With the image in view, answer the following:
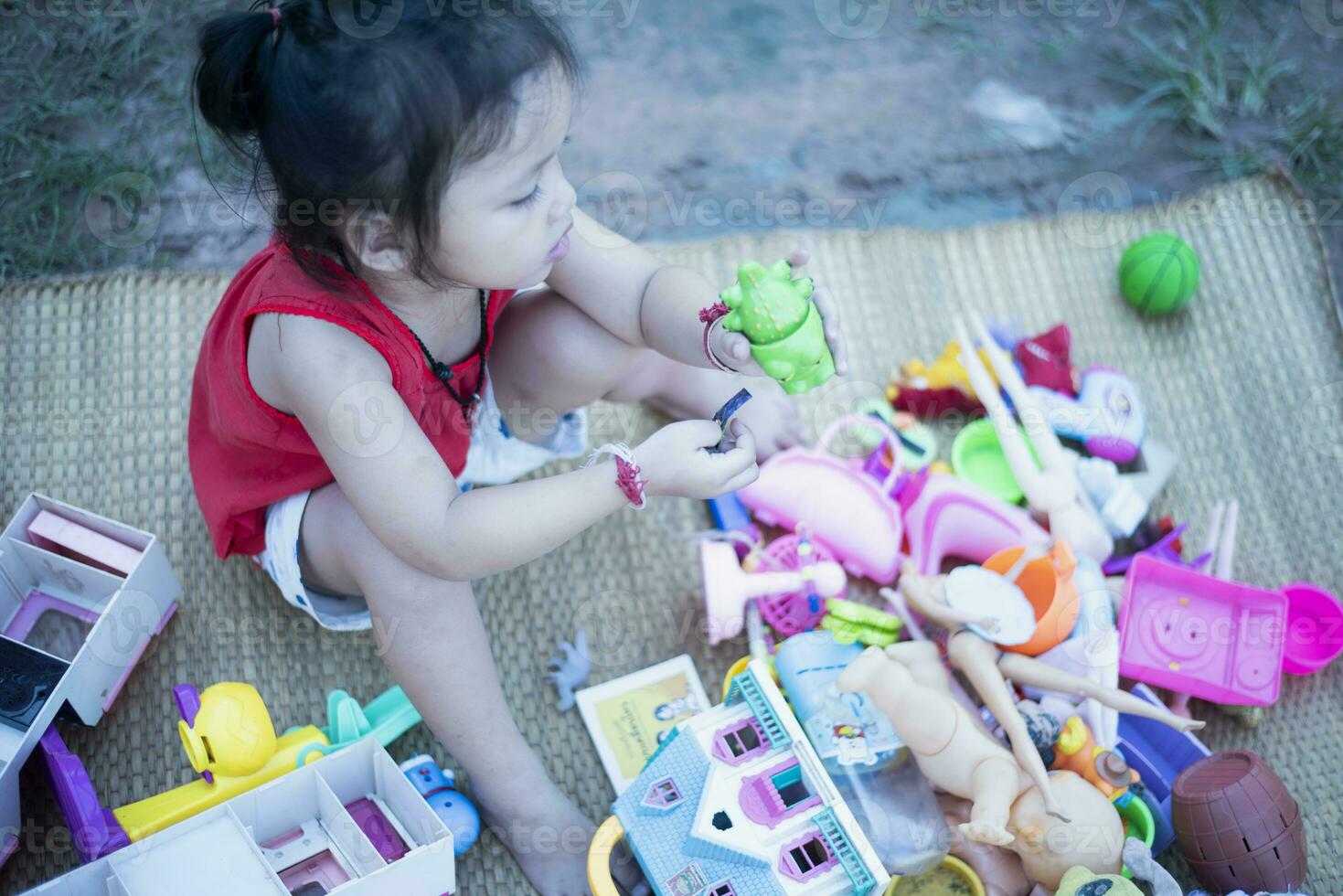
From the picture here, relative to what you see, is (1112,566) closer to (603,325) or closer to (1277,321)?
(1277,321)

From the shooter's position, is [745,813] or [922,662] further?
[922,662]

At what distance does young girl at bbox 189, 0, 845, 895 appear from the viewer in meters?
0.69

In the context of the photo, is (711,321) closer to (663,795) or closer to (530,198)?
(530,198)

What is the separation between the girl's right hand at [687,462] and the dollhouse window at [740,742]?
0.19m

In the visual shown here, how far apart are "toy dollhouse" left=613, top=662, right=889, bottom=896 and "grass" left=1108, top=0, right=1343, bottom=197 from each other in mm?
1195

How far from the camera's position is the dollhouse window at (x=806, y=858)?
81 centimetres
